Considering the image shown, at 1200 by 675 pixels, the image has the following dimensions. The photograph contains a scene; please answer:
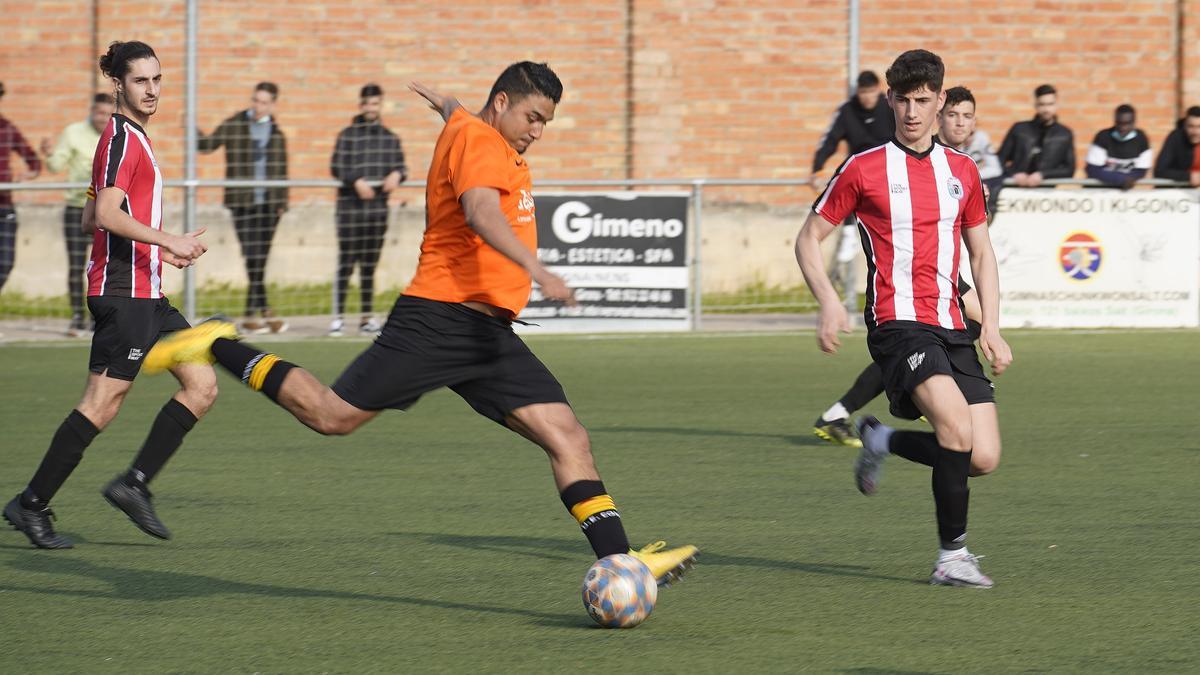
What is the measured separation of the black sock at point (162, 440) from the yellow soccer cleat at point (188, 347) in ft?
2.02

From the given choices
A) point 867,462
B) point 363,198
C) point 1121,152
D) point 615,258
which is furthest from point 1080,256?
point 867,462

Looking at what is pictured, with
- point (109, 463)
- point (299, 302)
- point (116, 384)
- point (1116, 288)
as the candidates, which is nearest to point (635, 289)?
point (299, 302)

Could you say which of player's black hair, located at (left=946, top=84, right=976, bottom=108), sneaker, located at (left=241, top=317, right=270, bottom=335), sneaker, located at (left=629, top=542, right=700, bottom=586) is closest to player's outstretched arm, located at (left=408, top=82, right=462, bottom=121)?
sneaker, located at (left=629, top=542, right=700, bottom=586)

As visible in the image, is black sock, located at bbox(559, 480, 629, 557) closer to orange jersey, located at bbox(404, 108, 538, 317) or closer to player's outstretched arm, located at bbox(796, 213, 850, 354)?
orange jersey, located at bbox(404, 108, 538, 317)

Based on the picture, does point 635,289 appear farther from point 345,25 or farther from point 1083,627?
point 1083,627

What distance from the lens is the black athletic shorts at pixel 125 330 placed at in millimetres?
6672

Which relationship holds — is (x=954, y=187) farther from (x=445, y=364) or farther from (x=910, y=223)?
(x=445, y=364)

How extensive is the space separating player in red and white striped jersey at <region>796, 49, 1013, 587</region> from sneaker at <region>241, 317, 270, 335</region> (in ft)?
31.0

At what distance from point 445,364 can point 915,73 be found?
6.16 ft

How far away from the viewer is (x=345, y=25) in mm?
18266

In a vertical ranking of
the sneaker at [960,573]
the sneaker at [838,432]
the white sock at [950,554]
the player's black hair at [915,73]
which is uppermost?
the player's black hair at [915,73]

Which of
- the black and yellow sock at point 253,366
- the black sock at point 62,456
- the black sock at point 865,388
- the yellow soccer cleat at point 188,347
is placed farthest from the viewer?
the black sock at point 865,388

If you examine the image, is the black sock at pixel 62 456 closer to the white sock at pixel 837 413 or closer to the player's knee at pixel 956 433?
the player's knee at pixel 956 433

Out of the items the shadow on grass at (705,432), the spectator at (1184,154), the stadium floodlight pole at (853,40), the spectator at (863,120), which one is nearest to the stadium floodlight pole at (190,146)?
the spectator at (863,120)
